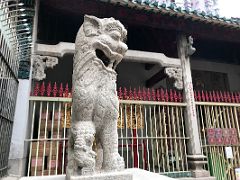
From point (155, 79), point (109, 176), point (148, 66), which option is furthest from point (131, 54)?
point (109, 176)

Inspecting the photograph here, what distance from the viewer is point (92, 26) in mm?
2250

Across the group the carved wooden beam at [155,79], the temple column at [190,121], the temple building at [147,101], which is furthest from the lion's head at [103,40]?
the carved wooden beam at [155,79]

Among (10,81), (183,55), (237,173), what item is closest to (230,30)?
(183,55)

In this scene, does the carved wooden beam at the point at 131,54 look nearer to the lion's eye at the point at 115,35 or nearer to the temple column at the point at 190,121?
the temple column at the point at 190,121

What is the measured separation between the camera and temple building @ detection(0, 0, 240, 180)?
3912 mm

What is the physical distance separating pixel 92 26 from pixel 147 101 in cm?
266

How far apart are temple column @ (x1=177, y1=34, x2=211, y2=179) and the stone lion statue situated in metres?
2.88

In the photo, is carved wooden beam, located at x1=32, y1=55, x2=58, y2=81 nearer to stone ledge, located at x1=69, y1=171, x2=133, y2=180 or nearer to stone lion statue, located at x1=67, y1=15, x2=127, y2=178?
stone lion statue, located at x1=67, y1=15, x2=127, y2=178

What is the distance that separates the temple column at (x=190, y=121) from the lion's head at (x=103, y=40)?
9.72 ft

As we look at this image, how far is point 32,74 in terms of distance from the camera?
156 inches

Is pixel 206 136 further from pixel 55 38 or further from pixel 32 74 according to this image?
pixel 55 38

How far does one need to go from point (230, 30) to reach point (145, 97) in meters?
2.73

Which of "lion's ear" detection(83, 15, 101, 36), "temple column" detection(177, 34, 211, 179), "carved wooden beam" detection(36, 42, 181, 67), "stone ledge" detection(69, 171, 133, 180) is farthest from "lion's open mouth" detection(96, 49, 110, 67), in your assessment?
"temple column" detection(177, 34, 211, 179)

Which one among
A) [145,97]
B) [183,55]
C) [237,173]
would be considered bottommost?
[237,173]
